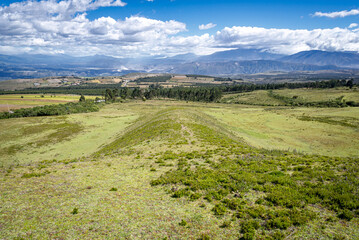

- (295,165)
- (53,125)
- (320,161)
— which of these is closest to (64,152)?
(53,125)

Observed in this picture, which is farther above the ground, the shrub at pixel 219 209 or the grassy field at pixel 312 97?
the grassy field at pixel 312 97

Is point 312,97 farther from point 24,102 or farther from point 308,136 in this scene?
point 24,102

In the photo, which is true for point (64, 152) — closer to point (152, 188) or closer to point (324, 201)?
point (152, 188)

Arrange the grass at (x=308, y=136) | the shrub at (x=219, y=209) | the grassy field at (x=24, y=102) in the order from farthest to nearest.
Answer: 1. the grassy field at (x=24, y=102)
2. the grass at (x=308, y=136)
3. the shrub at (x=219, y=209)

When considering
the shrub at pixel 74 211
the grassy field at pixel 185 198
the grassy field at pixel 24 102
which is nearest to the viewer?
the grassy field at pixel 185 198

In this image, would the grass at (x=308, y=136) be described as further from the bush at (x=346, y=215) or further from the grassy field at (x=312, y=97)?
the grassy field at (x=312, y=97)

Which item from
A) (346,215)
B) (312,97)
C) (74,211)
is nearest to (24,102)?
(74,211)

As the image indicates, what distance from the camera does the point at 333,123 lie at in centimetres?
5962

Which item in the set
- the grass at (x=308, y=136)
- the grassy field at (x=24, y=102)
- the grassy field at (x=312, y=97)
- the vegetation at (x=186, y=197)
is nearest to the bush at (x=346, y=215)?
the vegetation at (x=186, y=197)

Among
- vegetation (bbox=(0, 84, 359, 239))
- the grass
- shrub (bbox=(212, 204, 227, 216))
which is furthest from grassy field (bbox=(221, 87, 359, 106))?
shrub (bbox=(212, 204, 227, 216))

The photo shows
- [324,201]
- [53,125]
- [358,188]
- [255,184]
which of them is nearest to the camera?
[324,201]

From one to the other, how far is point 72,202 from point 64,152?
31.0 m

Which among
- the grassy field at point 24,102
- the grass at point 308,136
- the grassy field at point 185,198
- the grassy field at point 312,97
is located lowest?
the grass at point 308,136

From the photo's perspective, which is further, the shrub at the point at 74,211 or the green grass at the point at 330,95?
the green grass at the point at 330,95
